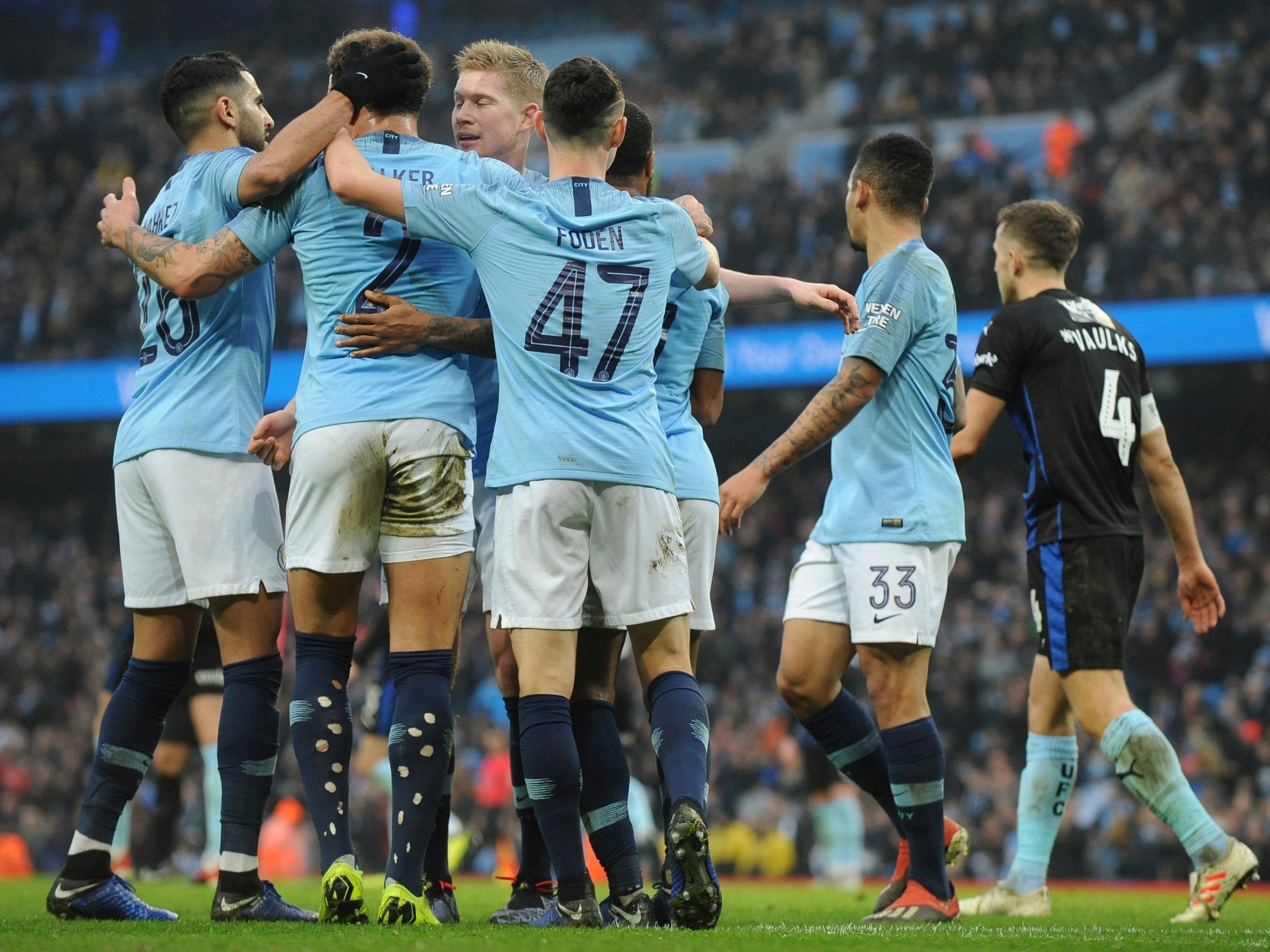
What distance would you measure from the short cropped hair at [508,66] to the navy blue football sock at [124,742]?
213cm

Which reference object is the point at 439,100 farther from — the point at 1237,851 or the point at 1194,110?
the point at 1237,851

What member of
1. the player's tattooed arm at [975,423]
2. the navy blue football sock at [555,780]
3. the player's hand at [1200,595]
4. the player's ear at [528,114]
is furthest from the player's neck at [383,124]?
the player's hand at [1200,595]

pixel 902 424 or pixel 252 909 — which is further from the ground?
pixel 902 424

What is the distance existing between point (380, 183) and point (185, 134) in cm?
103

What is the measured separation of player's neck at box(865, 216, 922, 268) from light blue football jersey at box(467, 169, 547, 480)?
1.21 meters

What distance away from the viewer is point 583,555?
12.1 ft

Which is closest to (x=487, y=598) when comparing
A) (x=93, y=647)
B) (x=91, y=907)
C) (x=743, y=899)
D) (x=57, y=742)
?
(x=91, y=907)

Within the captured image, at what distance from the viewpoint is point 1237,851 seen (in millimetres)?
4434

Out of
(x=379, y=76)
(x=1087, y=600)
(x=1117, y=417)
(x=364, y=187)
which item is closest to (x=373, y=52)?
(x=379, y=76)

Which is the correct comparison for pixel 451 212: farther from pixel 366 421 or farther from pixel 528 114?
pixel 528 114

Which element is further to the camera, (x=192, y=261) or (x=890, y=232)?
(x=890, y=232)

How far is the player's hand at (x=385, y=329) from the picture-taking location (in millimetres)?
3785

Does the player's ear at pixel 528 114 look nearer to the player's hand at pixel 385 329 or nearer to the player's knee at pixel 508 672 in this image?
the player's hand at pixel 385 329

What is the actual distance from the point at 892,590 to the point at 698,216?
4.40ft
